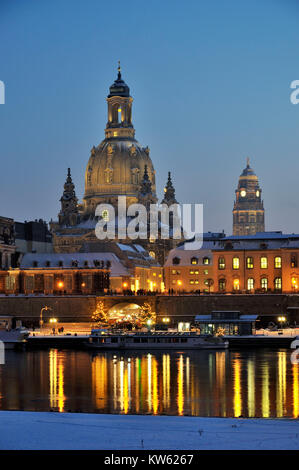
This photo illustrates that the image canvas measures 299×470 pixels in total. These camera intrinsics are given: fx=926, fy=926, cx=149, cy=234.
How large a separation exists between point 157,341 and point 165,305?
22.4 m

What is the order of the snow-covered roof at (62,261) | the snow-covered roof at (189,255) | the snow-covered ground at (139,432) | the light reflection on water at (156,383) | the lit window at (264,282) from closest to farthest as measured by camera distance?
1. the snow-covered ground at (139,432)
2. the light reflection on water at (156,383)
3. the lit window at (264,282)
4. the snow-covered roof at (62,261)
5. the snow-covered roof at (189,255)

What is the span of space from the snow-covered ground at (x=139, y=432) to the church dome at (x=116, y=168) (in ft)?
444

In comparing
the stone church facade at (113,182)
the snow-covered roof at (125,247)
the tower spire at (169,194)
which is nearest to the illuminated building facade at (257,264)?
the snow-covered roof at (125,247)

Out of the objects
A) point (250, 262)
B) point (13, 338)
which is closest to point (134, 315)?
point (250, 262)

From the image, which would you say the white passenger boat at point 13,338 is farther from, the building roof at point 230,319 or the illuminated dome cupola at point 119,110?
the illuminated dome cupola at point 119,110

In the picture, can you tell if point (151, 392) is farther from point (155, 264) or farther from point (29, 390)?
point (155, 264)

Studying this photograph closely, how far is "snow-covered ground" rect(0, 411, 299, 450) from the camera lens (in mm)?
34594

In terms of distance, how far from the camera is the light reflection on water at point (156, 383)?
5056 centimetres

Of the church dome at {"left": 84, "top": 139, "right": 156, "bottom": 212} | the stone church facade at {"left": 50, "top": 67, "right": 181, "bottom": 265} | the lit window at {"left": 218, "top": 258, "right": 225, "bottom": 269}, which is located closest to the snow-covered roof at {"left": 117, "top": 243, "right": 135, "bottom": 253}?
the stone church facade at {"left": 50, "top": 67, "right": 181, "bottom": 265}

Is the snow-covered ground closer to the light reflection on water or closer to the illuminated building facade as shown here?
the light reflection on water

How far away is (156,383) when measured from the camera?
62.2 m

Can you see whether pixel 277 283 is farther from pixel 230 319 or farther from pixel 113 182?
pixel 113 182
